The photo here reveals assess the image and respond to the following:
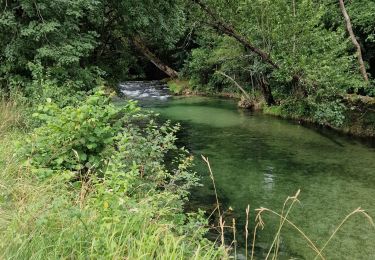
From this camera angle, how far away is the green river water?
21.1ft

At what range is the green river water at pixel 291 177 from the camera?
6.43 m

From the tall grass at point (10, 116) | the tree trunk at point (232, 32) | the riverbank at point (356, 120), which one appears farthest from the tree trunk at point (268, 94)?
the tall grass at point (10, 116)

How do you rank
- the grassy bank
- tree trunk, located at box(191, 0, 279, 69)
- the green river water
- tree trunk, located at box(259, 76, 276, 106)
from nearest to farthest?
the grassy bank → the green river water → tree trunk, located at box(191, 0, 279, 69) → tree trunk, located at box(259, 76, 276, 106)

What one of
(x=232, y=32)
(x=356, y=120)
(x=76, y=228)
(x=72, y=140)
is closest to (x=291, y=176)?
(x=356, y=120)

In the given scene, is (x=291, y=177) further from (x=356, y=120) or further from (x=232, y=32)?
(x=232, y=32)

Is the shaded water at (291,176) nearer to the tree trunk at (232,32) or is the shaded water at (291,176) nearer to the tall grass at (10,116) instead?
the tree trunk at (232,32)

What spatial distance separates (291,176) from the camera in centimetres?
973

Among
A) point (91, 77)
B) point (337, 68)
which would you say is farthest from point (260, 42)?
point (91, 77)

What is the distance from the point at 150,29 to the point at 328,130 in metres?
7.31

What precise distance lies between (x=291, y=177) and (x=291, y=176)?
0.27 ft

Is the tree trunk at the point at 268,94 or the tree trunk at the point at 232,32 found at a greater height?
the tree trunk at the point at 232,32

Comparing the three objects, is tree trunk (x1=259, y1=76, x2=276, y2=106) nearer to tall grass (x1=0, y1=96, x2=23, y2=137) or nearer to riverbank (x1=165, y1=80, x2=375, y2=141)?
riverbank (x1=165, y1=80, x2=375, y2=141)

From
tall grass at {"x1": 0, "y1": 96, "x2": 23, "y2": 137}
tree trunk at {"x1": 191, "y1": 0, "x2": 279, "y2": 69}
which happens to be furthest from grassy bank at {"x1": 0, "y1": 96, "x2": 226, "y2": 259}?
tree trunk at {"x1": 191, "y1": 0, "x2": 279, "y2": 69}

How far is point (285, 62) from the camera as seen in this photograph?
602 inches
